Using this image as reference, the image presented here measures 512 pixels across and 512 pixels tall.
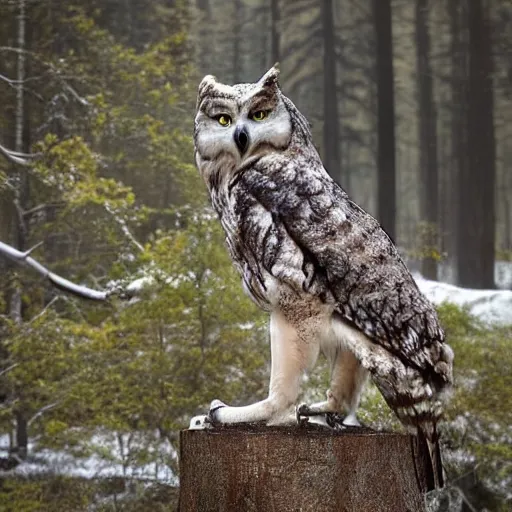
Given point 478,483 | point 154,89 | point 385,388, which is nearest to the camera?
point 385,388

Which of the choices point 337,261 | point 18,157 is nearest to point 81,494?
point 18,157

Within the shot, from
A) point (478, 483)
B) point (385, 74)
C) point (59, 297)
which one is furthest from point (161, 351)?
point (385, 74)

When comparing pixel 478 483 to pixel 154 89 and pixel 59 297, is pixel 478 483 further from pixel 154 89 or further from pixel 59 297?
pixel 154 89

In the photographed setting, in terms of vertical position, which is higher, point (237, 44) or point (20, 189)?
point (237, 44)

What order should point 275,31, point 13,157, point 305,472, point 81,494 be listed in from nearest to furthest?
point 305,472, point 81,494, point 13,157, point 275,31

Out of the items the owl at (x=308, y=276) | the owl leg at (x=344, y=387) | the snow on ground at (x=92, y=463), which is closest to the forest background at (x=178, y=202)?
the snow on ground at (x=92, y=463)

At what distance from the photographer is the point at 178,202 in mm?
4523

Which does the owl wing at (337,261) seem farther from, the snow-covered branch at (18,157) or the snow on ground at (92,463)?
the snow-covered branch at (18,157)

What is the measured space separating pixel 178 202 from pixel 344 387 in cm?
272

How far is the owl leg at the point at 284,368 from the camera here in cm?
187

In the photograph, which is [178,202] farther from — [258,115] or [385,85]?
[258,115]

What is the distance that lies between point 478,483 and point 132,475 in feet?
5.91

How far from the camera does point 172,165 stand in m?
4.55

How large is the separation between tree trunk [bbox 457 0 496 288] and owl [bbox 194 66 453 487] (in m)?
2.79
